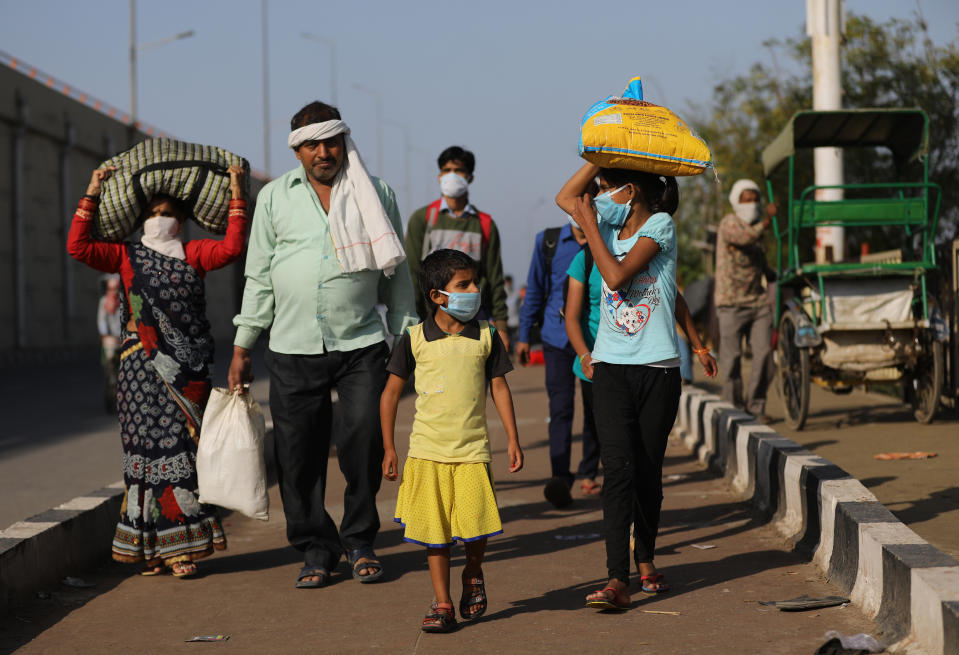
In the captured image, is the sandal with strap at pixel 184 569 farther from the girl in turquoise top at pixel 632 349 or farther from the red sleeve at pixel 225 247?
the girl in turquoise top at pixel 632 349

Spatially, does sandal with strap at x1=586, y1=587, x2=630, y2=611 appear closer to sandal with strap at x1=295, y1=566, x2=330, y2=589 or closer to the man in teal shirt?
the man in teal shirt

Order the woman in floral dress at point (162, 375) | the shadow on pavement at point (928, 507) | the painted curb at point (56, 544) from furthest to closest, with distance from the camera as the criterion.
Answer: the shadow on pavement at point (928, 507)
the woman in floral dress at point (162, 375)
the painted curb at point (56, 544)

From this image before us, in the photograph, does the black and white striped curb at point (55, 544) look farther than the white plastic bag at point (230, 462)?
No

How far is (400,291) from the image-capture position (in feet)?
20.1

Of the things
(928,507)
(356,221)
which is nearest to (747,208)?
(928,507)

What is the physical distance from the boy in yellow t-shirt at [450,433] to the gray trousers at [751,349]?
6.30 meters

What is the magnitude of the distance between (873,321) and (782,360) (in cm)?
100

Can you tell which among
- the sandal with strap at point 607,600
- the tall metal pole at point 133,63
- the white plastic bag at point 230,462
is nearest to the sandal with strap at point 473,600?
the sandal with strap at point 607,600

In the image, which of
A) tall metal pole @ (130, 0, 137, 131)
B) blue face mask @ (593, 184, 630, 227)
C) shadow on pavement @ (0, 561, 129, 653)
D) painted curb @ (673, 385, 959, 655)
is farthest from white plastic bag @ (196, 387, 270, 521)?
tall metal pole @ (130, 0, 137, 131)

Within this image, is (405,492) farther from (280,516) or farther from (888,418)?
(888,418)

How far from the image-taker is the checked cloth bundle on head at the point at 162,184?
241 inches

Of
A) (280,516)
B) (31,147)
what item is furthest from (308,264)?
(31,147)

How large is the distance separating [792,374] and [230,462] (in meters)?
6.02

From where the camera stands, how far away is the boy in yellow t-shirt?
491 centimetres
